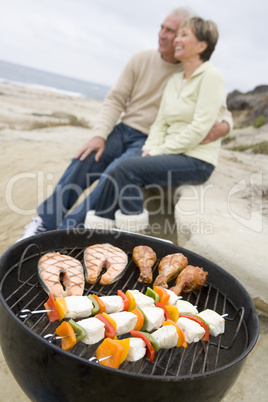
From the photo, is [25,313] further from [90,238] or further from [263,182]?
[263,182]

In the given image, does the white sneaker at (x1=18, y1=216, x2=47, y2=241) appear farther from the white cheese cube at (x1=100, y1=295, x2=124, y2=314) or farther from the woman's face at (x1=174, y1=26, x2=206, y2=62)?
the woman's face at (x1=174, y1=26, x2=206, y2=62)

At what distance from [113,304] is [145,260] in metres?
0.46

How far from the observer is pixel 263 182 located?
425cm

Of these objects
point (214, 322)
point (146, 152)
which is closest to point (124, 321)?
point (214, 322)

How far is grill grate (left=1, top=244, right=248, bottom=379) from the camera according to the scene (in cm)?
162

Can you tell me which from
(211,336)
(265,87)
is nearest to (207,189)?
(211,336)

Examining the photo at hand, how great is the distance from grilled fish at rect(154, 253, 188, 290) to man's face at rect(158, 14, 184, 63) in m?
2.56

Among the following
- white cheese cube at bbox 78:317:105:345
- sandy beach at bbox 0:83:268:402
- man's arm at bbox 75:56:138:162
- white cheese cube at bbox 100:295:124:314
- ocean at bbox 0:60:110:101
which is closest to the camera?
white cheese cube at bbox 78:317:105:345

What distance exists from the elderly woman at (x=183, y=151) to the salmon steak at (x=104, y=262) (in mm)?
983

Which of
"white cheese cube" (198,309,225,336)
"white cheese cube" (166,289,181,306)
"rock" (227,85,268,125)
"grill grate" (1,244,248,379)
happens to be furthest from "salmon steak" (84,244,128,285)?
"rock" (227,85,268,125)

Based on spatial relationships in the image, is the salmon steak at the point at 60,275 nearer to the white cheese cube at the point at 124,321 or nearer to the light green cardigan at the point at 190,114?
the white cheese cube at the point at 124,321

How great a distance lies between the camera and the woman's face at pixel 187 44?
131 inches

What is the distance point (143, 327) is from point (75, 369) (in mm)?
514

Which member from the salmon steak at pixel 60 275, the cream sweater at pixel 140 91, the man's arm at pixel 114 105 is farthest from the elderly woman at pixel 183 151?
the salmon steak at pixel 60 275
